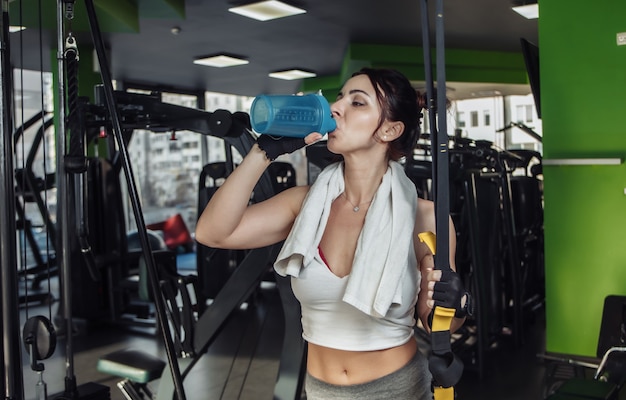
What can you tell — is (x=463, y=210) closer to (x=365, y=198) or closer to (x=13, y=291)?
(x=365, y=198)

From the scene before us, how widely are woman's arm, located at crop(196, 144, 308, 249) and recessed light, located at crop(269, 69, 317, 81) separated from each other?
8.90m

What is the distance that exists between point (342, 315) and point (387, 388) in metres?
0.18

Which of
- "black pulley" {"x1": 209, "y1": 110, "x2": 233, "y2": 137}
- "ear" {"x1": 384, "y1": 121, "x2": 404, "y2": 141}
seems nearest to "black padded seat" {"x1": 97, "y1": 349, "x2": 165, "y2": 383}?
"black pulley" {"x1": 209, "y1": 110, "x2": 233, "y2": 137}

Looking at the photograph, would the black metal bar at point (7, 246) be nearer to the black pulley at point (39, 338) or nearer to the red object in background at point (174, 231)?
the black pulley at point (39, 338)

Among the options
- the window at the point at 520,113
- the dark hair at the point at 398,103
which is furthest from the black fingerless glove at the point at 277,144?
the window at the point at 520,113

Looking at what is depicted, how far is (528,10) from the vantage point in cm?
654

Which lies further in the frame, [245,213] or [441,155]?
[245,213]

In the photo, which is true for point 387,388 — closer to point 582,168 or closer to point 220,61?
point 582,168

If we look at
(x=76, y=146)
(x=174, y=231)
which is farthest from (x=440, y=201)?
(x=174, y=231)

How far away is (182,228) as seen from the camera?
991cm

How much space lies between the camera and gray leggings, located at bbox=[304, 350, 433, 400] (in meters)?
1.34

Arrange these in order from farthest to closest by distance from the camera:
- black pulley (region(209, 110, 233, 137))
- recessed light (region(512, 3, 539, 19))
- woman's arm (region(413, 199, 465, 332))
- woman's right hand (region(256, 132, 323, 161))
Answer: recessed light (region(512, 3, 539, 19))
black pulley (region(209, 110, 233, 137))
woman's arm (region(413, 199, 465, 332))
woman's right hand (region(256, 132, 323, 161))

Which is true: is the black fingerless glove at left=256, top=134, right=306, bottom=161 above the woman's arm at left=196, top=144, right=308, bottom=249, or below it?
above

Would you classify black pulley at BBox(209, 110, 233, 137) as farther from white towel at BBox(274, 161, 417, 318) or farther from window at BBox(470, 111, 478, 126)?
window at BBox(470, 111, 478, 126)
